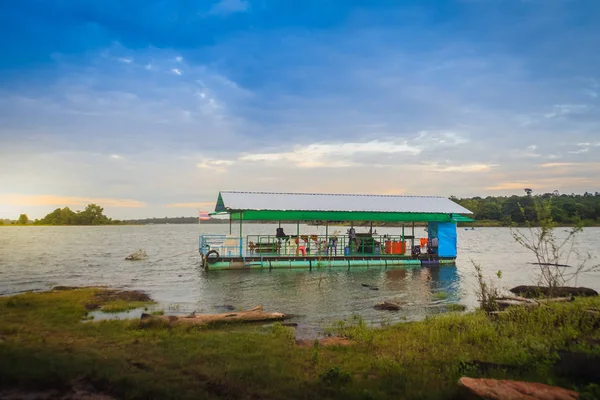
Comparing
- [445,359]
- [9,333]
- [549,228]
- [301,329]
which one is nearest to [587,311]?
[549,228]

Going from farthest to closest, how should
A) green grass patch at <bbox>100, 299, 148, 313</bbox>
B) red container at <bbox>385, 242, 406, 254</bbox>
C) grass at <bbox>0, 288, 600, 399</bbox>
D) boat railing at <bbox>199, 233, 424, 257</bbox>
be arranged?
red container at <bbox>385, 242, 406, 254</bbox> → boat railing at <bbox>199, 233, 424, 257</bbox> → green grass patch at <bbox>100, 299, 148, 313</bbox> → grass at <bbox>0, 288, 600, 399</bbox>

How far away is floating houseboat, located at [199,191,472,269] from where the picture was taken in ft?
83.3

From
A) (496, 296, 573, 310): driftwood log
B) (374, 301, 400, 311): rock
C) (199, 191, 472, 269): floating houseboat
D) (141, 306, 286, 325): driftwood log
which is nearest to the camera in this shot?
(496, 296, 573, 310): driftwood log

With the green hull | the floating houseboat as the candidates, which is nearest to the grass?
the green hull

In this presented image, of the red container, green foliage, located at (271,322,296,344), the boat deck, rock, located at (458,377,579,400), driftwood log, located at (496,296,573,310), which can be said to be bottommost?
green foliage, located at (271,322,296,344)

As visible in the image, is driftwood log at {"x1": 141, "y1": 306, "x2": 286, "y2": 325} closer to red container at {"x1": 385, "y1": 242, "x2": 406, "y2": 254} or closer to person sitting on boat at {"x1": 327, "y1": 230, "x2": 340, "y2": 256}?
person sitting on boat at {"x1": 327, "y1": 230, "x2": 340, "y2": 256}

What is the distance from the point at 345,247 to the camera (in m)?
27.4

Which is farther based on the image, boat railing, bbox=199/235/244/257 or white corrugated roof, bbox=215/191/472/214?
white corrugated roof, bbox=215/191/472/214

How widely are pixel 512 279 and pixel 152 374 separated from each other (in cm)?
2241

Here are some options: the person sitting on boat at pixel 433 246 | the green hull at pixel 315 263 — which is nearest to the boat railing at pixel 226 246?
the green hull at pixel 315 263

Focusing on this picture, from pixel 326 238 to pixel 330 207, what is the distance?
6.91 feet

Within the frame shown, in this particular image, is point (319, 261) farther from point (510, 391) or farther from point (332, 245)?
point (510, 391)

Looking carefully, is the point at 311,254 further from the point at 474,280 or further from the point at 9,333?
the point at 9,333

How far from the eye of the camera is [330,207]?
2706cm
